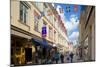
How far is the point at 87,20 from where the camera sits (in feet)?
7.76

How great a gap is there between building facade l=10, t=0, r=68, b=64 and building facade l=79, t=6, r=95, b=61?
0.25 m

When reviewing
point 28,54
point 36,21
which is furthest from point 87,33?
point 28,54

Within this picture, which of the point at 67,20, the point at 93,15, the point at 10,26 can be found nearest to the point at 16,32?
the point at 10,26

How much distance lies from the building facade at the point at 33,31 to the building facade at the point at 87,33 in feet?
0.81

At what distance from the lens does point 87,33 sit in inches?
93.4

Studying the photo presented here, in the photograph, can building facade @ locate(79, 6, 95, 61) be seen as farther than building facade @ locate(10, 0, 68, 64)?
Yes

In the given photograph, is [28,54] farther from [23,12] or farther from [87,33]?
[87,33]

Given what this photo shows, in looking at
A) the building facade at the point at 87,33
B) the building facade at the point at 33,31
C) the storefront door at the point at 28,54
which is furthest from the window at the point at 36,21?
the building facade at the point at 87,33

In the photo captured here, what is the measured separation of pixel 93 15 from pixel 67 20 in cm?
40

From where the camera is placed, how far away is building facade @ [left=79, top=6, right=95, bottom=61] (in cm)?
235

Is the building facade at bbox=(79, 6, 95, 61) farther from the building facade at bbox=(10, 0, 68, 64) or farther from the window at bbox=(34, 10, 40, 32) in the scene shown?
the window at bbox=(34, 10, 40, 32)

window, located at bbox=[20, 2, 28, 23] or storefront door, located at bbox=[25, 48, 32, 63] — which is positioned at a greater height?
window, located at bbox=[20, 2, 28, 23]

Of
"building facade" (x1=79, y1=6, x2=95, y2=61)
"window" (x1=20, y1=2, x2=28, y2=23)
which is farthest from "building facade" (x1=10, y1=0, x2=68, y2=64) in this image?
"building facade" (x1=79, y1=6, x2=95, y2=61)
